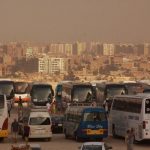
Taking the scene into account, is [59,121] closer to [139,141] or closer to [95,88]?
[139,141]

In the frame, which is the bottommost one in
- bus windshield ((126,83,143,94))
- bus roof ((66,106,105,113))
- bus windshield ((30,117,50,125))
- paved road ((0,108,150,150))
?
paved road ((0,108,150,150))

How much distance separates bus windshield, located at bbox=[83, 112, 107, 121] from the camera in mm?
39344

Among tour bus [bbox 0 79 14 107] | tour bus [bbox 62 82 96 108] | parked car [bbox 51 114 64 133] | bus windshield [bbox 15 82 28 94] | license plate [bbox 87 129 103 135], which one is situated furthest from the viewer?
bus windshield [bbox 15 82 28 94]

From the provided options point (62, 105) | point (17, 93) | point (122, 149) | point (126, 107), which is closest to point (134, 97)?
point (126, 107)

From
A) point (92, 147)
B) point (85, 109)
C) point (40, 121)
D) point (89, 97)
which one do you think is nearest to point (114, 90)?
point (89, 97)

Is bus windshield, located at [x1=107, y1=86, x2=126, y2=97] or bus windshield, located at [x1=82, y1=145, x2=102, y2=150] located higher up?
bus windshield, located at [x1=82, y1=145, x2=102, y2=150]

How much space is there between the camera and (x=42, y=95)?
66.8 meters

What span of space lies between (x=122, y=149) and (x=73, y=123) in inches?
182

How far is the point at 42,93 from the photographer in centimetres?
6688

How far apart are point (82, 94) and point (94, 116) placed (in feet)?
78.9

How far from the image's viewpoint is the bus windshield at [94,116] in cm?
3934

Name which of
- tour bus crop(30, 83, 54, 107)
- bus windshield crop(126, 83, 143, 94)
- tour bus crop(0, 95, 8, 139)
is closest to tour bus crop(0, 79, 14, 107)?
tour bus crop(30, 83, 54, 107)

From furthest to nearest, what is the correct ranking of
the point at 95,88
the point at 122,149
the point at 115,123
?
the point at 95,88 < the point at 115,123 < the point at 122,149

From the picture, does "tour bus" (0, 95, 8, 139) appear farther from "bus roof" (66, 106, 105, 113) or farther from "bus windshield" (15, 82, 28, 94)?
"bus windshield" (15, 82, 28, 94)
